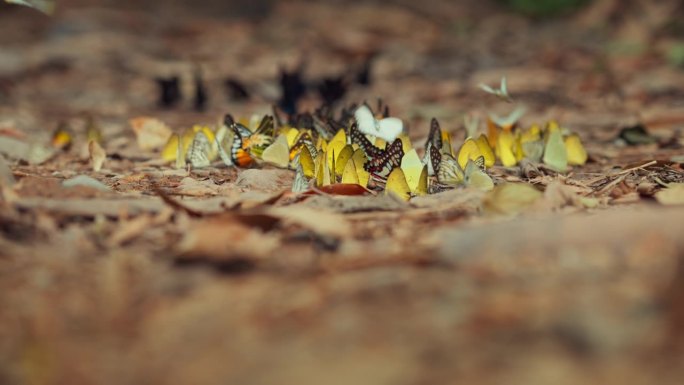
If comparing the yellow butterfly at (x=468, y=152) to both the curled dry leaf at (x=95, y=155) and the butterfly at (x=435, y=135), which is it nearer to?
the butterfly at (x=435, y=135)

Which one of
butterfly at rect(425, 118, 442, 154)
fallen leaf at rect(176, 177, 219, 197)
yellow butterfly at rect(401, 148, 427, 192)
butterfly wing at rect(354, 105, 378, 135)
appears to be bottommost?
fallen leaf at rect(176, 177, 219, 197)

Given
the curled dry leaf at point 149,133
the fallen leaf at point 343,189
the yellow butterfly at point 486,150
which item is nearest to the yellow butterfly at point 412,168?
the fallen leaf at point 343,189

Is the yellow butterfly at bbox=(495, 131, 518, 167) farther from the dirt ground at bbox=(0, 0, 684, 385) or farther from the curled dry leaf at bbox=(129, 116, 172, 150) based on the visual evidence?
the curled dry leaf at bbox=(129, 116, 172, 150)

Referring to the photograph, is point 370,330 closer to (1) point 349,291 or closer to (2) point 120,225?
(1) point 349,291

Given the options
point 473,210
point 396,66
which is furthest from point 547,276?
point 396,66

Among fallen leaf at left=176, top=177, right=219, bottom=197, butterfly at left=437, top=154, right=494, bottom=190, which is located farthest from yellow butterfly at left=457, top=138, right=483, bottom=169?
fallen leaf at left=176, top=177, right=219, bottom=197

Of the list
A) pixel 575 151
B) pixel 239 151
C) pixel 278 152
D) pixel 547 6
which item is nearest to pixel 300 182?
pixel 278 152
